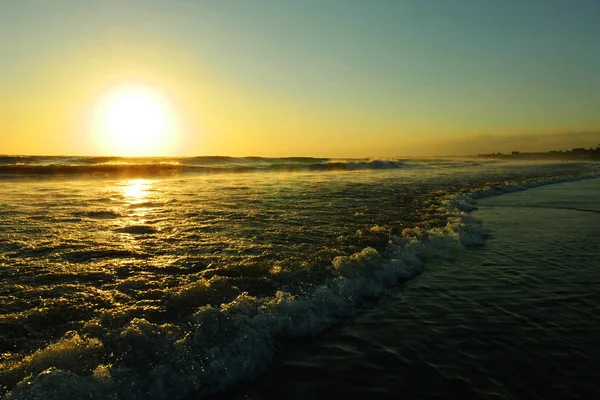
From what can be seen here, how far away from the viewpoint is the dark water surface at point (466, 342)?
188 inches

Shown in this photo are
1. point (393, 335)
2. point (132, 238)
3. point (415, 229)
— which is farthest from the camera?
point (415, 229)

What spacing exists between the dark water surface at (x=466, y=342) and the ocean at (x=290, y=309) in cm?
3

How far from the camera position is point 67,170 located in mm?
46719

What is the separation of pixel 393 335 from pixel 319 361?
4.52 feet

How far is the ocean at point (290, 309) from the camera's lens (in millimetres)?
4801

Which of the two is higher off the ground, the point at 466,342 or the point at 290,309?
the point at 290,309

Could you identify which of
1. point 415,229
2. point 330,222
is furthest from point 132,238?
point 415,229

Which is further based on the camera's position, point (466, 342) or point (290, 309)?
point (290, 309)

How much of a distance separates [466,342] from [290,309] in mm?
2749

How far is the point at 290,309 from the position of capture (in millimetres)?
6652

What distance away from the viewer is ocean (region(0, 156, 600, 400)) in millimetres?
4801

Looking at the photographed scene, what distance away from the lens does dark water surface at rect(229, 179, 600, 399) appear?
4770 mm

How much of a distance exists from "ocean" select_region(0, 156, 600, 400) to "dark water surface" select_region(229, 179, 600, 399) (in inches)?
1.1

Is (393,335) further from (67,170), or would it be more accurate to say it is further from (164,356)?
(67,170)
